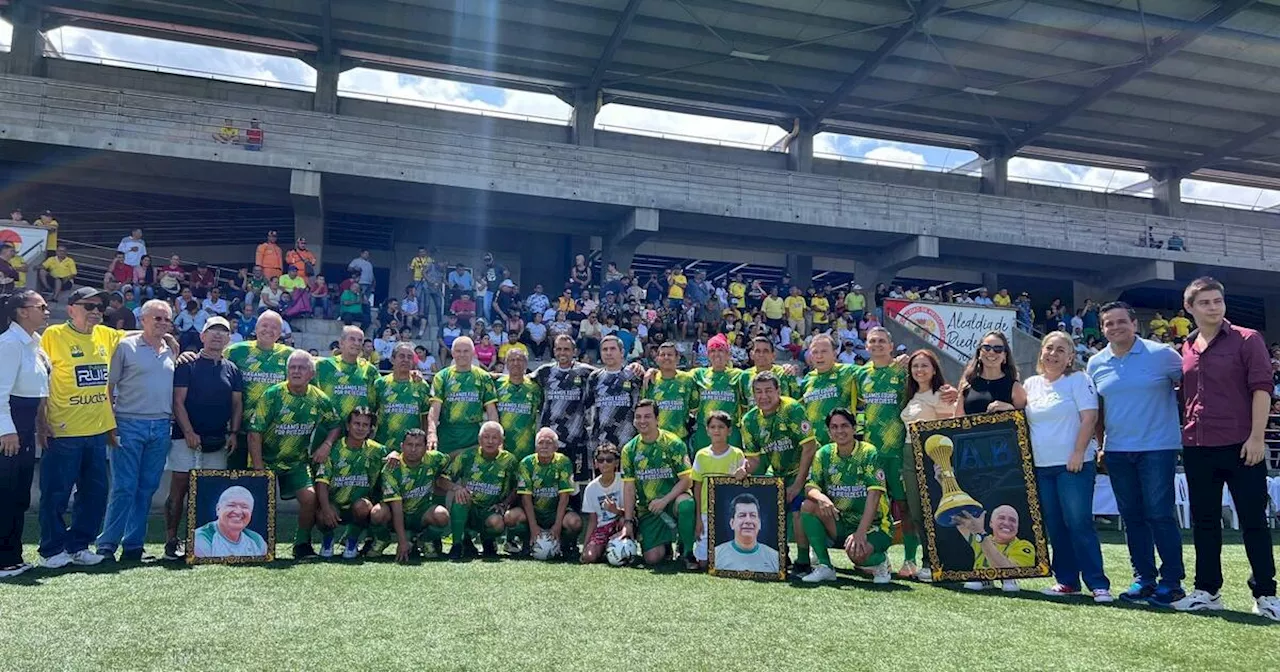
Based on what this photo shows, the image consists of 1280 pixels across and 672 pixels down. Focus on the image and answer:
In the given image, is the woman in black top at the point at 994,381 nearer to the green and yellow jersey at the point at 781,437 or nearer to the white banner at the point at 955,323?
the green and yellow jersey at the point at 781,437

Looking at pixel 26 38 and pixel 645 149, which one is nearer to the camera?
pixel 26 38

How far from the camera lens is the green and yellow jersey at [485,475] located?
695 centimetres

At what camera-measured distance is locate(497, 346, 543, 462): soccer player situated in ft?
24.2

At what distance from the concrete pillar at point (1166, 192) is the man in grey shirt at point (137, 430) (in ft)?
96.4

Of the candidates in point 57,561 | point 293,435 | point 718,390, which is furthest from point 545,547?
point 57,561

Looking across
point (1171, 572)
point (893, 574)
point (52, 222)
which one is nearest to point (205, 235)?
point (52, 222)

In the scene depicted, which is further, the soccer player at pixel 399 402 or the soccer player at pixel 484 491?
the soccer player at pixel 399 402

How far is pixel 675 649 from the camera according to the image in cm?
371

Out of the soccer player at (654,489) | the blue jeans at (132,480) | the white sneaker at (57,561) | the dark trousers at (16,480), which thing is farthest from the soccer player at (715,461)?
the dark trousers at (16,480)

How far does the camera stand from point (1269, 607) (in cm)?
455

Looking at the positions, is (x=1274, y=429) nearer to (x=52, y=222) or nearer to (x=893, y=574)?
(x=893, y=574)

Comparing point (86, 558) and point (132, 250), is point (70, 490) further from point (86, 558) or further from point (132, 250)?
point (132, 250)

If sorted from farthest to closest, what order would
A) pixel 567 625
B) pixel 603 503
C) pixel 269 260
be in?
pixel 269 260
pixel 603 503
pixel 567 625

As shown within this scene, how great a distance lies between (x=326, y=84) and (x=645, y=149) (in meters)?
8.41
